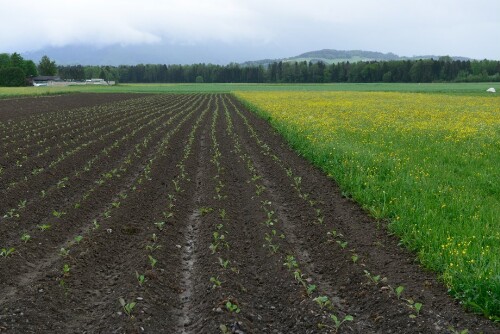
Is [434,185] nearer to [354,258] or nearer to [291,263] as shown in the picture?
[354,258]

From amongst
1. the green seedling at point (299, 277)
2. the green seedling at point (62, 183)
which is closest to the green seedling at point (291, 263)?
the green seedling at point (299, 277)

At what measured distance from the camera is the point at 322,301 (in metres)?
5.81

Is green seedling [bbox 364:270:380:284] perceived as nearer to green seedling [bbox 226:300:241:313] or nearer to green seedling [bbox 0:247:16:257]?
green seedling [bbox 226:300:241:313]

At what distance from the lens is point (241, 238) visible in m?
8.50

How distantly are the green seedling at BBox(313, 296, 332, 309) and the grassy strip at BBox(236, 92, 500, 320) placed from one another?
1.55 meters

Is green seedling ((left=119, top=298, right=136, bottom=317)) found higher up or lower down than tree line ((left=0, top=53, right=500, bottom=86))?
lower down

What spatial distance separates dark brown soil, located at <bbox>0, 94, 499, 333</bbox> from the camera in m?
5.63

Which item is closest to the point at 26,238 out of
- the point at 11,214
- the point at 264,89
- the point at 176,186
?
the point at 11,214

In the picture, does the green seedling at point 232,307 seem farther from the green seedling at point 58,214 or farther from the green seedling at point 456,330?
the green seedling at point 58,214

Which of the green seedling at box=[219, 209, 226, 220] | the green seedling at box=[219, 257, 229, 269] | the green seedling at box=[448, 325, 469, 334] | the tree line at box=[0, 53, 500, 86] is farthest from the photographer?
the tree line at box=[0, 53, 500, 86]

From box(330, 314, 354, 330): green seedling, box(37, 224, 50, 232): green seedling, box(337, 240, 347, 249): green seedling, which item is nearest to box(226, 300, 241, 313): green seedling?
box(330, 314, 354, 330): green seedling

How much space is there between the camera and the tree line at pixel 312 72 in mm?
135250

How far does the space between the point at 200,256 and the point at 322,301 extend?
Answer: 254cm

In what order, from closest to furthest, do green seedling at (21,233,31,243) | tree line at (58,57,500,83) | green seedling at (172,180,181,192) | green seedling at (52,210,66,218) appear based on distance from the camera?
green seedling at (21,233,31,243), green seedling at (52,210,66,218), green seedling at (172,180,181,192), tree line at (58,57,500,83)
